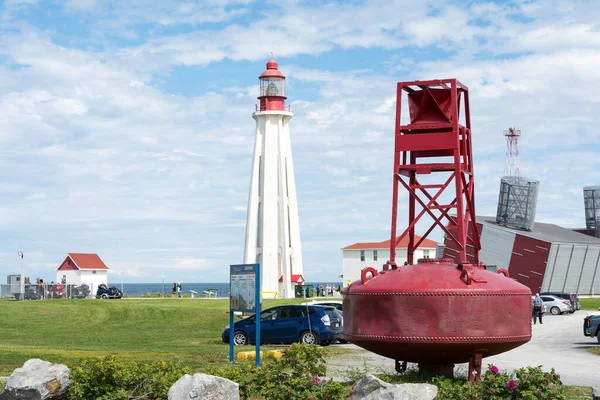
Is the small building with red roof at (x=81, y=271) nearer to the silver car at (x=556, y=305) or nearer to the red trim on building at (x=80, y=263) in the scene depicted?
the red trim on building at (x=80, y=263)

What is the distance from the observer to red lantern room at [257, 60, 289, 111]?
72625mm

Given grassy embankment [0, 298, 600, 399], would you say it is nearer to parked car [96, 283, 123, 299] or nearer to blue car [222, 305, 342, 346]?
blue car [222, 305, 342, 346]

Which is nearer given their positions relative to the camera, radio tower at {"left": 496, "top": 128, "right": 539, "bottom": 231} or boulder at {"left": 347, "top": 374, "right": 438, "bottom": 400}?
boulder at {"left": 347, "top": 374, "right": 438, "bottom": 400}

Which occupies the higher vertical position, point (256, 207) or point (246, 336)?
point (256, 207)

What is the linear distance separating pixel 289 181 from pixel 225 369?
2301 inches

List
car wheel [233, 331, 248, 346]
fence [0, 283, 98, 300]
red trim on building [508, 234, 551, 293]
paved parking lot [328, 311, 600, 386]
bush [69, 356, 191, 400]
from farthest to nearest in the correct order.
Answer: red trim on building [508, 234, 551, 293] → fence [0, 283, 98, 300] → car wheel [233, 331, 248, 346] → paved parking lot [328, 311, 600, 386] → bush [69, 356, 191, 400]

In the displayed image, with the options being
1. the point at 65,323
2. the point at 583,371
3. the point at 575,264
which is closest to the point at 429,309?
the point at 583,371

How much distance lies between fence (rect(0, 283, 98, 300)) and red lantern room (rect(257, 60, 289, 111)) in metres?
20.8

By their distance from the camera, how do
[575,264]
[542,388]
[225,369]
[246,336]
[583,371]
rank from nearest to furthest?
[542,388] < [225,369] < [583,371] < [246,336] < [575,264]

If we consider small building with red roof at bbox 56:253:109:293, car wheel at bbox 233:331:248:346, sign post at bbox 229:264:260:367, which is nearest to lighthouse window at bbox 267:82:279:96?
small building with red roof at bbox 56:253:109:293

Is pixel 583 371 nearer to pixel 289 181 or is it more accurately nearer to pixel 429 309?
pixel 429 309

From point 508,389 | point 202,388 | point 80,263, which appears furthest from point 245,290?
point 80,263

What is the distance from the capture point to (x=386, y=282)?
1530cm

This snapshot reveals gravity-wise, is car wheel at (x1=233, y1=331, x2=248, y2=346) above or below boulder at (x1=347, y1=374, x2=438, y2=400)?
below
